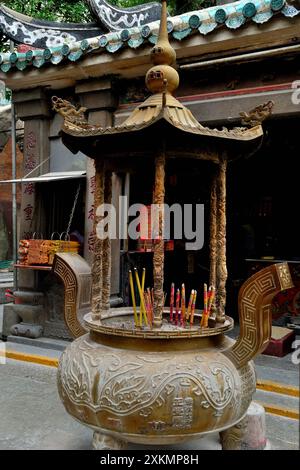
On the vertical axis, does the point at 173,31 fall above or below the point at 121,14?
below

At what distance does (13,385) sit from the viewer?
5688 mm

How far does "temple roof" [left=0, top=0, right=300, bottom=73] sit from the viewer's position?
4.93 meters

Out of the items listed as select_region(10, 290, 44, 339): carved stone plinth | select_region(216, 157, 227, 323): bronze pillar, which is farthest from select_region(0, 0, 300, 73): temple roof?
select_region(10, 290, 44, 339): carved stone plinth

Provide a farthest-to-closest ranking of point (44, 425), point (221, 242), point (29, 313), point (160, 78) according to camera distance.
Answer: point (29, 313)
point (44, 425)
point (221, 242)
point (160, 78)

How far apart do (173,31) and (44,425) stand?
180 inches

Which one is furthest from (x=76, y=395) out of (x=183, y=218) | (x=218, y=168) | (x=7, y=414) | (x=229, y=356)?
(x=183, y=218)

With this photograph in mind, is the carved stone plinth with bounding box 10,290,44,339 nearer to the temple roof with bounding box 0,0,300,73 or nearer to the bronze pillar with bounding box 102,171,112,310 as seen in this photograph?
the bronze pillar with bounding box 102,171,112,310

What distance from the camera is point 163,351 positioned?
3.37 meters

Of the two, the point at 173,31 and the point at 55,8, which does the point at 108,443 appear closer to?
the point at 173,31

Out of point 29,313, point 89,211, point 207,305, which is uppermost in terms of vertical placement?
point 89,211

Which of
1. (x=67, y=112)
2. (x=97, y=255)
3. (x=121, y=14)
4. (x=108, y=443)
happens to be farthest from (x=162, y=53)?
(x=121, y=14)

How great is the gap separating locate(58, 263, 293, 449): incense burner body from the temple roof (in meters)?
3.07

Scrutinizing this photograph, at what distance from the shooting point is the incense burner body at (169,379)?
314 centimetres
